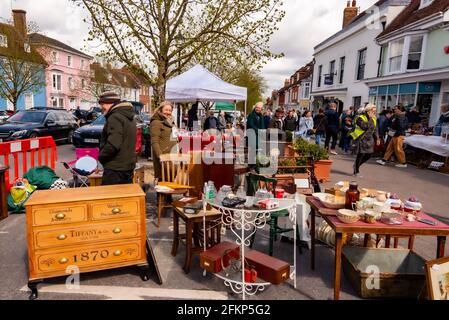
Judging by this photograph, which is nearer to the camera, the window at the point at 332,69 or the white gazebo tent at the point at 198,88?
the white gazebo tent at the point at 198,88

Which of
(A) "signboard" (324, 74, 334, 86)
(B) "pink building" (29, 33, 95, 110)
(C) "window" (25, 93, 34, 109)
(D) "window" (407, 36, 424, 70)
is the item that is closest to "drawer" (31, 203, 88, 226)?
(D) "window" (407, 36, 424, 70)

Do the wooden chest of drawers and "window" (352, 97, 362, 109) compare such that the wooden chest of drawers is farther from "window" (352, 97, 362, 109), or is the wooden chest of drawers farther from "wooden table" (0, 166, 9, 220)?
"window" (352, 97, 362, 109)

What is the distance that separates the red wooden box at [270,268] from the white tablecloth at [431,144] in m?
9.38

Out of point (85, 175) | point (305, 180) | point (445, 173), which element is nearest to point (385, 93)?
point (445, 173)

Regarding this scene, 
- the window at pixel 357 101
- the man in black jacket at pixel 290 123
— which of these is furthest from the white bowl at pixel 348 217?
the window at pixel 357 101

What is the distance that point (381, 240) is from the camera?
175 inches

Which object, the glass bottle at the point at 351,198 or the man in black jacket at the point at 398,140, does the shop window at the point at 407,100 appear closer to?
the man in black jacket at the point at 398,140

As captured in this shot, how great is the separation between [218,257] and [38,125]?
477 inches

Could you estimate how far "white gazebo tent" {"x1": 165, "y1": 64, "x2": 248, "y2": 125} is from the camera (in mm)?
8508

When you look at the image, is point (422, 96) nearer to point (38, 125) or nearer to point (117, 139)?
point (117, 139)

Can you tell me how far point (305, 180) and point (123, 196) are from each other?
3659mm

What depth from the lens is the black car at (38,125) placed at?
38.8 ft

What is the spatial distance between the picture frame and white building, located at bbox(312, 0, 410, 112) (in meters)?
19.0
